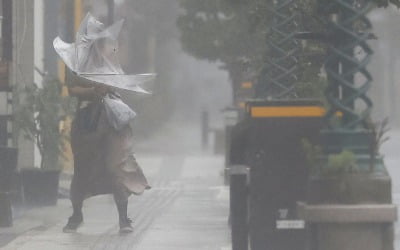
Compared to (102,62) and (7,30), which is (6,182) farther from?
(7,30)

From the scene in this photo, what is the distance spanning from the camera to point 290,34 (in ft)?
55.5

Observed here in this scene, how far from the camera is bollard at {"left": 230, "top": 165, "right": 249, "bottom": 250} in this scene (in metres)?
11.6

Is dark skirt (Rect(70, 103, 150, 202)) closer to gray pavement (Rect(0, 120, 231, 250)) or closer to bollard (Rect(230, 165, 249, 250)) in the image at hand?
gray pavement (Rect(0, 120, 231, 250))

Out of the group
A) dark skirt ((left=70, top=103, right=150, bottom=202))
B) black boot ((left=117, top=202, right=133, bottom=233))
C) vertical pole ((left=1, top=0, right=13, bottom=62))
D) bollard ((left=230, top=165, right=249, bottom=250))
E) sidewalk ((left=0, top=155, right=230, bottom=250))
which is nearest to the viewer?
bollard ((left=230, top=165, right=249, bottom=250))

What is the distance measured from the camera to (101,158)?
1587 centimetres

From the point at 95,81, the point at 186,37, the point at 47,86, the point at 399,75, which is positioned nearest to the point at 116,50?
the point at 95,81

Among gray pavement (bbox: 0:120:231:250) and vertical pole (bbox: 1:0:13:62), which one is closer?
gray pavement (bbox: 0:120:231:250)

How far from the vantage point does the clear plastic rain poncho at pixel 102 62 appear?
615 inches

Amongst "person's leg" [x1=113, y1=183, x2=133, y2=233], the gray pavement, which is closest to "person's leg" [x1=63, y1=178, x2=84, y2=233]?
the gray pavement

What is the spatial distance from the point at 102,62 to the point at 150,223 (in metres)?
2.10

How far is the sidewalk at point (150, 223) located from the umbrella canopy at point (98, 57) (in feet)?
5.50

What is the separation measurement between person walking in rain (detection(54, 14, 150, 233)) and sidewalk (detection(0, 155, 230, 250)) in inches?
17.7

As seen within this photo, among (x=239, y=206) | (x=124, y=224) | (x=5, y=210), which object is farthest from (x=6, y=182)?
(x=239, y=206)

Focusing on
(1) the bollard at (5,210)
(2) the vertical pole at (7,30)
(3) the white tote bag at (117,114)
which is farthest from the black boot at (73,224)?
(2) the vertical pole at (7,30)
